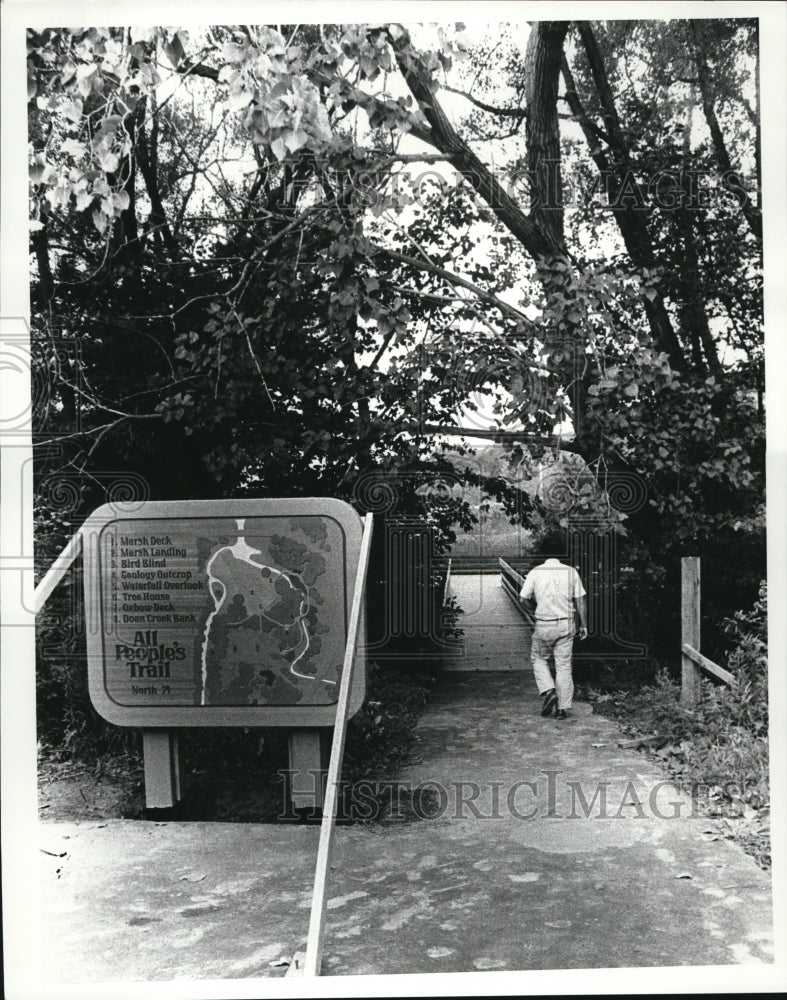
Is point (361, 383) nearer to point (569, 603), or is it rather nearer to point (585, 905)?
point (569, 603)

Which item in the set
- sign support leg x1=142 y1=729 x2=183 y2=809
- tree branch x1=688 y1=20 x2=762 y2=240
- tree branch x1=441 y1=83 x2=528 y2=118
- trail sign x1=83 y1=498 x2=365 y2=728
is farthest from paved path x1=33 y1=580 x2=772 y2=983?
tree branch x1=441 y1=83 x2=528 y2=118

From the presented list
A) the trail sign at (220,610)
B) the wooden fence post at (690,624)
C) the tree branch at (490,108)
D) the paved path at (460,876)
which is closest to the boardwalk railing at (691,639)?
the wooden fence post at (690,624)

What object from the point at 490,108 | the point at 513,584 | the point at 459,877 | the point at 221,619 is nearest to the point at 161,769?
the point at 221,619

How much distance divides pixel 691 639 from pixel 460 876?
1.36 meters

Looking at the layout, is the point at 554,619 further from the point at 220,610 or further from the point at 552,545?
the point at 220,610

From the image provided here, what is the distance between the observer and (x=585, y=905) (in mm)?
3295

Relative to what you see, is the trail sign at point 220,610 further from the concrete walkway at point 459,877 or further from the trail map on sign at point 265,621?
the concrete walkway at point 459,877

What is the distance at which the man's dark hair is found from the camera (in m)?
3.71

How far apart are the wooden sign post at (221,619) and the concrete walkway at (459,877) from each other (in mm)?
392

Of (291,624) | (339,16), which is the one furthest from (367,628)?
(339,16)

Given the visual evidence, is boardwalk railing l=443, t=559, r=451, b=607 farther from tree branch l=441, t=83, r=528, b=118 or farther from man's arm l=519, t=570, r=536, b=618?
Result: tree branch l=441, t=83, r=528, b=118

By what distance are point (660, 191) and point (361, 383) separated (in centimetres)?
146

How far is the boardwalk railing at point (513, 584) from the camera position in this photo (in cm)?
366

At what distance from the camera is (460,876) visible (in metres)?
3.41
